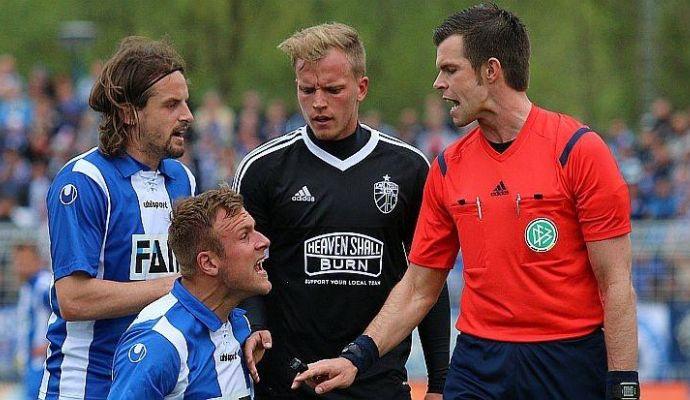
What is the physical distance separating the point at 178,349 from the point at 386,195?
1565 mm

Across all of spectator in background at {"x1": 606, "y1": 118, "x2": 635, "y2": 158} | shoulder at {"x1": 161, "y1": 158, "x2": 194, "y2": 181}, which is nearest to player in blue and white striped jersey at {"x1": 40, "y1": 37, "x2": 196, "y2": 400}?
shoulder at {"x1": 161, "y1": 158, "x2": 194, "y2": 181}

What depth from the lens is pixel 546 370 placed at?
5.72 meters

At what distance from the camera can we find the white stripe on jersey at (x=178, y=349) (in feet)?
17.2

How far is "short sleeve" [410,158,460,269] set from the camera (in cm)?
607

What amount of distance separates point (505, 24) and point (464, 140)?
1.82 ft

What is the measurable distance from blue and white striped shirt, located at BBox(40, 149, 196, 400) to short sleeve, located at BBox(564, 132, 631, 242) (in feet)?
5.71

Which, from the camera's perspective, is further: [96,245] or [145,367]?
[96,245]

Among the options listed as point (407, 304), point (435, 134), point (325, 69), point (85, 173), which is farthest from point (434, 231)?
point (435, 134)

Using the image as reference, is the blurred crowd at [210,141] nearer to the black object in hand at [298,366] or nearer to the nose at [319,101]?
the nose at [319,101]

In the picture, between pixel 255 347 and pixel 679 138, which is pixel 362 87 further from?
pixel 679 138

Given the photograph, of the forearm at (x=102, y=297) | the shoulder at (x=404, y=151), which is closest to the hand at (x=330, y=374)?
the forearm at (x=102, y=297)

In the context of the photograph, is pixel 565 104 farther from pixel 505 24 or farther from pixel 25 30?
pixel 505 24

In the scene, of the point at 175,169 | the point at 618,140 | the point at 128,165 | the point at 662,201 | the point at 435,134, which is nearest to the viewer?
the point at 128,165

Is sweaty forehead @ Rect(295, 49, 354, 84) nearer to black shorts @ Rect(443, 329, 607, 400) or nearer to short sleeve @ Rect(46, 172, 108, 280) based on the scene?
short sleeve @ Rect(46, 172, 108, 280)
